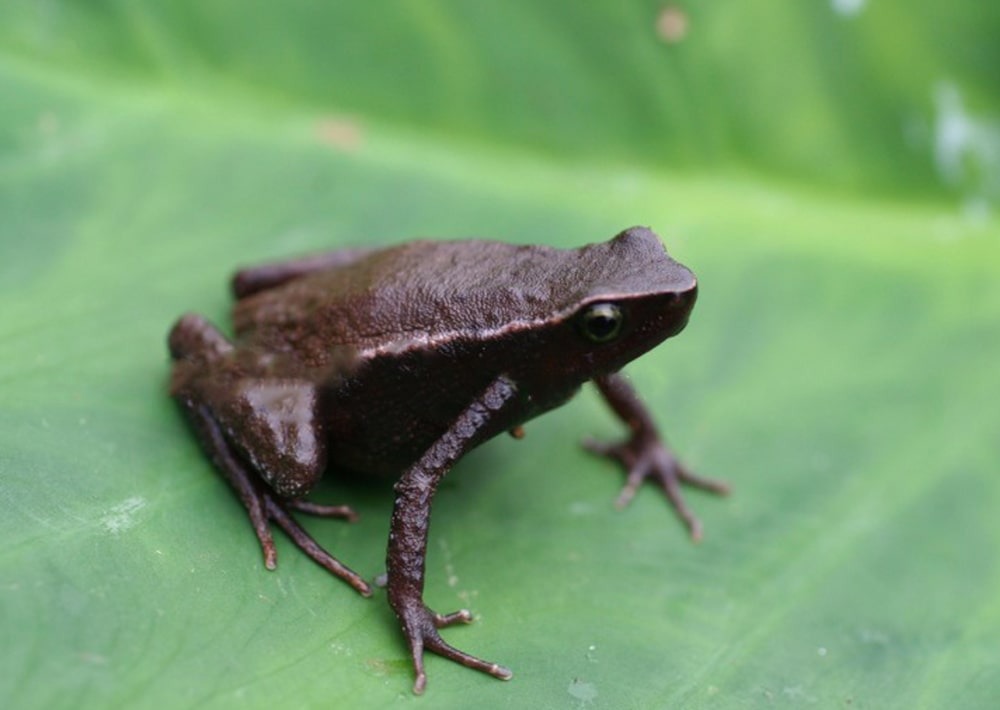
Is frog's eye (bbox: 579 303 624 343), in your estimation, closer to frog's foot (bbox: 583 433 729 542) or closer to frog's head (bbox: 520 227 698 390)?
frog's head (bbox: 520 227 698 390)

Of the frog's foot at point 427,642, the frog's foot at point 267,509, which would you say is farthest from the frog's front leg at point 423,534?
the frog's foot at point 267,509

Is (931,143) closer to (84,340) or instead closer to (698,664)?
(698,664)

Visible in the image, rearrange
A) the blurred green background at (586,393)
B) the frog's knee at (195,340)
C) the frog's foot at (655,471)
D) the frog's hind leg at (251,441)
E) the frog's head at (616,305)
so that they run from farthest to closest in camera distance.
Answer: the frog's foot at (655,471)
the frog's knee at (195,340)
the frog's hind leg at (251,441)
the frog's head at (616,305)
the blurred green background at (586,393)

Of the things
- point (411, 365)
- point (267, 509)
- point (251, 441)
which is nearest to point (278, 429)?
point (251, 441)

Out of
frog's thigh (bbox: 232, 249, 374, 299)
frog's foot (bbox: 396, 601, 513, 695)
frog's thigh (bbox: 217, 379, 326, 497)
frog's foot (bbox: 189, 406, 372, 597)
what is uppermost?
frog's thigh (bbox: 232, 249, 374, 299)

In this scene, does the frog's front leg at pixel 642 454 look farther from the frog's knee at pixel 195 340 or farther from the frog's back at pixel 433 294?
the frog's knee at pixel 195 340

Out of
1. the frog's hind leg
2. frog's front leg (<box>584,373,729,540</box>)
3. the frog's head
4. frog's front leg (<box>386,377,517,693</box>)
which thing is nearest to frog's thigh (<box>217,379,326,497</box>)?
the frog's hind leg

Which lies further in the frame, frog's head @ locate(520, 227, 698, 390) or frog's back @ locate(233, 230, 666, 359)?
frog's back @ locate(233, 230, 666, 359)
